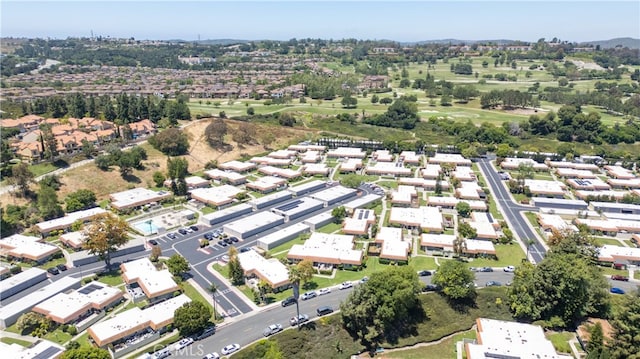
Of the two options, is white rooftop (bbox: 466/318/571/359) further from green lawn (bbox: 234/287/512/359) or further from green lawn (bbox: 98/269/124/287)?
green lawn (bbox: 98/269/124/287)

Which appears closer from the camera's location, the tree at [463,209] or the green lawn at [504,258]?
the green lawn at [504,258]

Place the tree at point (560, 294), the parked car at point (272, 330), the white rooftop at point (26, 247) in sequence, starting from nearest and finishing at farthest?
1. the parked car at point (272, 330)
2. the tree at point (560, 294)
3. the white rooftop at point (26, 247)

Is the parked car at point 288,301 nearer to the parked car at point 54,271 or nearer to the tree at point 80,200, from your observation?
the parked car at point 54,271

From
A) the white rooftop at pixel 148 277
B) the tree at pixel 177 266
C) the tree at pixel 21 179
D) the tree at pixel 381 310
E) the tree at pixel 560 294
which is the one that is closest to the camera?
the tree at pixel 381 310

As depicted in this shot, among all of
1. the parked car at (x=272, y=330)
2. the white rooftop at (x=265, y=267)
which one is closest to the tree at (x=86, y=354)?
the parked car at (x=272, y=330)

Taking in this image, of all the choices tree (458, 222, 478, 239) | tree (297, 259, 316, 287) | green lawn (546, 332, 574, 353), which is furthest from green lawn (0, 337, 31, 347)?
tree (458, 222, 478, 239)

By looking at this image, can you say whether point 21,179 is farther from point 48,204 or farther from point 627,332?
point 627,332
